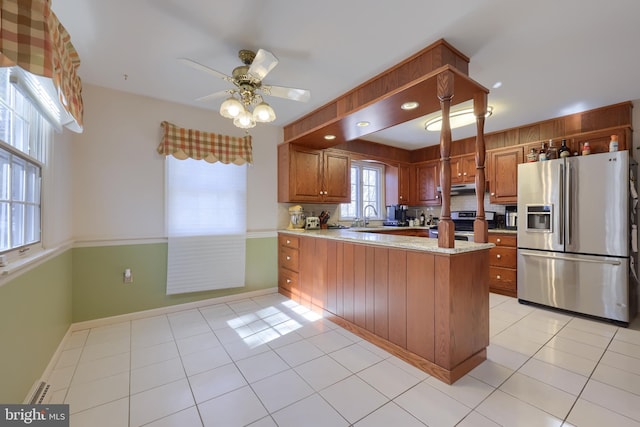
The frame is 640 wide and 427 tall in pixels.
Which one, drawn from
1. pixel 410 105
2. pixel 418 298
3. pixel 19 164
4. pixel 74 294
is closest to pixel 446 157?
pixel 410 105

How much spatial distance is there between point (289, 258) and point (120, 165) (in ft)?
7.21

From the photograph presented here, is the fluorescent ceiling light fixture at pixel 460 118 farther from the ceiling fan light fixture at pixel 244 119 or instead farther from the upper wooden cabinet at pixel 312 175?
the ceiling fan light fixture at pixel 244 119

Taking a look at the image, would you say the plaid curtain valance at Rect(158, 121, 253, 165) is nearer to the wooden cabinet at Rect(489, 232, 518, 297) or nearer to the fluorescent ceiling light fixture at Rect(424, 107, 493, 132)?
the fluorescent ceiling light fixture at Rect(424, 107, 493, 132)

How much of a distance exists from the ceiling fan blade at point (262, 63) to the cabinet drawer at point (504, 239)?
366 centimetres

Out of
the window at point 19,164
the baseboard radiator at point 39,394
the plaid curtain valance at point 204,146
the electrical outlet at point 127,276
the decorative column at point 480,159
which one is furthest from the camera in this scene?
the plaid curtain valance at point 204,146

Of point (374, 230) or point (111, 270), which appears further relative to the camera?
point (374, 230)

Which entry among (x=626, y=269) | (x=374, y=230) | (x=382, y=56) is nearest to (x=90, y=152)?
(x=382, y=56)

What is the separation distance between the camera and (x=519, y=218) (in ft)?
11.1

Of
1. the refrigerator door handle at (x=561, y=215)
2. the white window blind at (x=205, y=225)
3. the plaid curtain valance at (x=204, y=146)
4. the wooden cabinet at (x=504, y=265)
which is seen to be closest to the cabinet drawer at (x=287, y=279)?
the white window blind at (x=205, y=225)

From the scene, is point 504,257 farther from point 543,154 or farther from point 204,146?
point 204,146

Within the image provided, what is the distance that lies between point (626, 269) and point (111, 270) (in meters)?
5.30

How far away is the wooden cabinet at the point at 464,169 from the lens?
432 cm

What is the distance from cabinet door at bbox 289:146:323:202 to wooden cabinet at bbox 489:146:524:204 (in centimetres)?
266

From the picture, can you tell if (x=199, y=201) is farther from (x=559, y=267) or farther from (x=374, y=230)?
(x=559, y=267)
